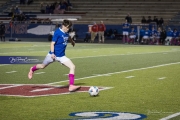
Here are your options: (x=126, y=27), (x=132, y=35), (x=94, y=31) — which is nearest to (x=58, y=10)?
(x=94, y=31)

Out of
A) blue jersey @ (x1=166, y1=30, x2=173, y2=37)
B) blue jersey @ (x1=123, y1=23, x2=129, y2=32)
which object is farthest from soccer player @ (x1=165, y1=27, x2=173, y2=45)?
blue jersey @ (x1=123, y1=23, x2=129, y2=32)

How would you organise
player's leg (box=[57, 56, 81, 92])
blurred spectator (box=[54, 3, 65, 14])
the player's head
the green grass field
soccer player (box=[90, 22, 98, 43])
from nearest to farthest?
the green grass field → player's leg (box=[57, 56, 81, 92]) → the player's head → soccer player (box=[90, 22, 98, 43]) → blurred spectator (box=[54, 3, 65, 14])

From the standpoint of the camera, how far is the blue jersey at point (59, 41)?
12.5m

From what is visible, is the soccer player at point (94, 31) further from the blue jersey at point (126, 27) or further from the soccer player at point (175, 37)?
the soccer player at point (175, 37)

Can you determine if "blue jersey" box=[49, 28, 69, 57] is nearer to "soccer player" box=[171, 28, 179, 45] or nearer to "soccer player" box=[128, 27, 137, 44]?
"soccer player" box=[171, 28, 179, 45]

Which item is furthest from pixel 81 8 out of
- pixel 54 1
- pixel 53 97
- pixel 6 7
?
pixel 53 97

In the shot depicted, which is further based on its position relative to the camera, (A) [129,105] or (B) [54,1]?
(B) [54,1]

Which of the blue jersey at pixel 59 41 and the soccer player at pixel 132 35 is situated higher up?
the blue jersey at pixel 59 41

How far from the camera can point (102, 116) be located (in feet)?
29.0

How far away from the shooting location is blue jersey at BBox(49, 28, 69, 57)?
12531 mm

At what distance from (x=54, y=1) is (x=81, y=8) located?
4344 mm

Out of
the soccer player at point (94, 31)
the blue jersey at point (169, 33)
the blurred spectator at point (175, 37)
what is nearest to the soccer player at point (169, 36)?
the blue jersey at point (169, 33)

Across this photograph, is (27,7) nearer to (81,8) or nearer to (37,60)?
(81,8)

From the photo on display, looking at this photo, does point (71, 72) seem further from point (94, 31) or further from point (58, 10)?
point (58, 10)
